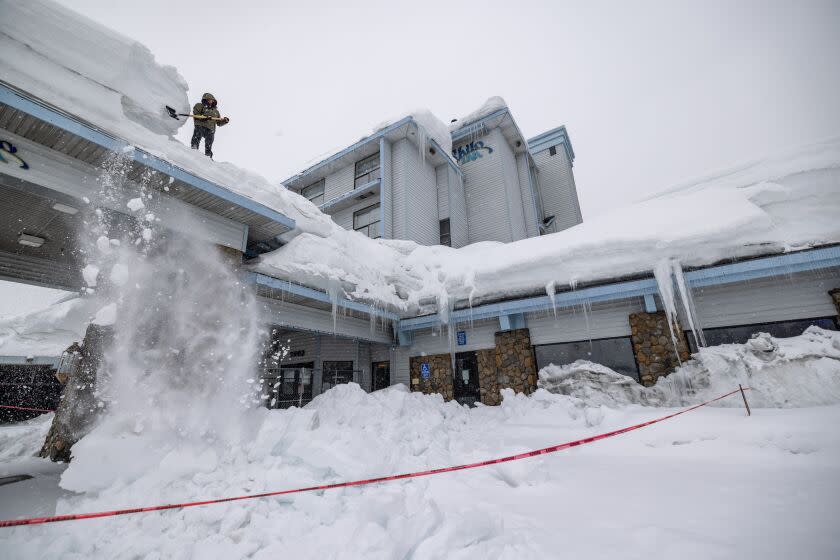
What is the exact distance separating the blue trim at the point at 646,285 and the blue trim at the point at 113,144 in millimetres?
6407

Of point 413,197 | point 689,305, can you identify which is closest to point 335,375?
point 413,197

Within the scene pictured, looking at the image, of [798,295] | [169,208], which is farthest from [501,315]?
[169,208]

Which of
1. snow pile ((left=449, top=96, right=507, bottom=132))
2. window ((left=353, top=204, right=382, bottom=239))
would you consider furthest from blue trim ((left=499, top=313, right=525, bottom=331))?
snow pile ((left=449, top=96, right=507, bottom=132))

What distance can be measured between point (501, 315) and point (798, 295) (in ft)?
22.4

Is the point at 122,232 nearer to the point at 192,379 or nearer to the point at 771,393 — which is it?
the point at 192,379

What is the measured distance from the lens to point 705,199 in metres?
8.84

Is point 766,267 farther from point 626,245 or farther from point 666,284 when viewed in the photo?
point 626,245

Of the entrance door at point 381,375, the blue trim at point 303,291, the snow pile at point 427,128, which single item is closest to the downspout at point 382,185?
the snow pile at point 427,128

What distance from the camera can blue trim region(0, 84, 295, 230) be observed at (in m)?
4.72

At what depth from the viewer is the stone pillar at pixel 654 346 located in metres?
8.55

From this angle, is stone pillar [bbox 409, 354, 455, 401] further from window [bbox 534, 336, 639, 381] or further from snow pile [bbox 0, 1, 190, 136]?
snow pile [bbox 0, 1, 190, 136]

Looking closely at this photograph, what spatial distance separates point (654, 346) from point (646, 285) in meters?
1.72

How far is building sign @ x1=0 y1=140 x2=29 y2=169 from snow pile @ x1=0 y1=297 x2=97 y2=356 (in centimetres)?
1294

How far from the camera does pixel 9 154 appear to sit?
5.22m
